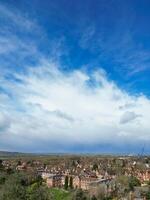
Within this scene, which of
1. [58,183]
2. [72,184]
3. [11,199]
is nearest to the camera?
[11,199]

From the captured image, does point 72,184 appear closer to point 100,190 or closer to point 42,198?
point 100,190

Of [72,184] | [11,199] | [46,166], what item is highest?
[46,166]

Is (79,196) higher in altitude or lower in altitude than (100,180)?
lower

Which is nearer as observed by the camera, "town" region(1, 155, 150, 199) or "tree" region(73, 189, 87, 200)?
"tree" region(73, 189, 87, 200)

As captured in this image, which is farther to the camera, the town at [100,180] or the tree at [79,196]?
the town at [100,180]

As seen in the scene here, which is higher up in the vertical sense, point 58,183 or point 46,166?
point 46,166

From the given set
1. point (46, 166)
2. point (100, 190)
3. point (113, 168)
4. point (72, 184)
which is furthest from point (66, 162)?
point (100, 190)

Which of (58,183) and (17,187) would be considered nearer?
Answer: (17,187)

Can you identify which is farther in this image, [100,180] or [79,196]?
[100,180]

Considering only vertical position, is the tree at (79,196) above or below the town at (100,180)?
below

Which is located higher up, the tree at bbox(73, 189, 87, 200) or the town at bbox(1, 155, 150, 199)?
the town at bbox(1, 155, 150, 199)

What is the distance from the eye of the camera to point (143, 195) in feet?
335

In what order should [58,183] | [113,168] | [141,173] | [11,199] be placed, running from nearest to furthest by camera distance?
1. [11,199]
2. [58,183]
3. [141,173]
4. [113,168]

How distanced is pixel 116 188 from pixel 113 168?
170ft
